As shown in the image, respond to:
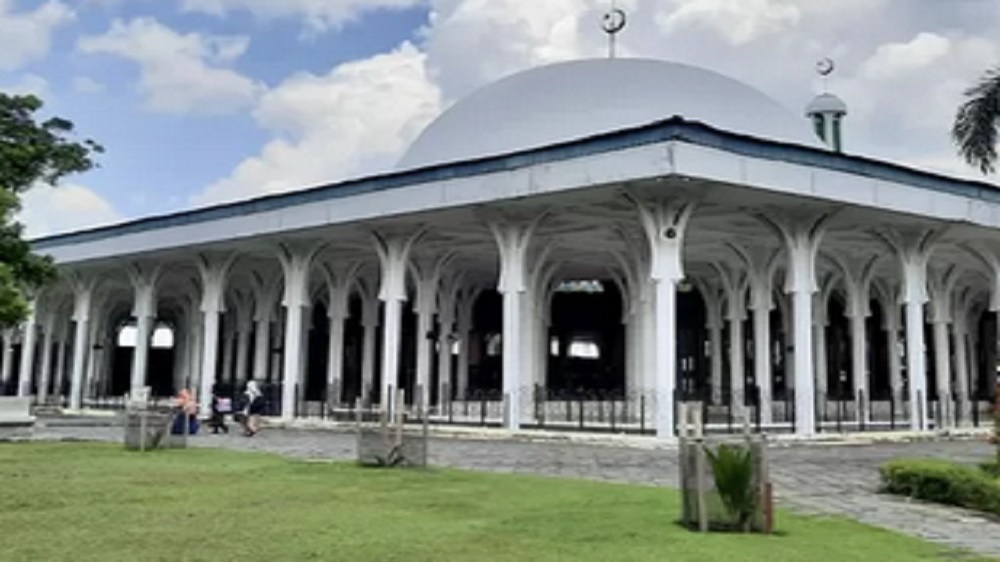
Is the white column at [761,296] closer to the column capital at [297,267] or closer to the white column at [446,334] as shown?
the white column at [446,334]

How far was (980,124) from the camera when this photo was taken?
20406 mm

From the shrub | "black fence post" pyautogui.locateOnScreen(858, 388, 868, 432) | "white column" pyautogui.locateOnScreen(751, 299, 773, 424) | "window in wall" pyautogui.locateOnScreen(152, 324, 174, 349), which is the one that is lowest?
the shrub

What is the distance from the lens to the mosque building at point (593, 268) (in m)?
19.2

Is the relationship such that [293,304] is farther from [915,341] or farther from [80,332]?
[915,341]

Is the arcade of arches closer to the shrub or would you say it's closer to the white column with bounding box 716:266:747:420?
the white column with bounding box 716:266:747:420

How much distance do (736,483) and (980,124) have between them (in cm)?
1590

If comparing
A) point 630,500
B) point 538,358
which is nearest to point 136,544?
point 630,500

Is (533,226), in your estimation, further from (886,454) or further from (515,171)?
(886,454)

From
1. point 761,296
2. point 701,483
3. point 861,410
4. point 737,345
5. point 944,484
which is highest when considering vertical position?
point 761,296

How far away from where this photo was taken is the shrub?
10.3 m

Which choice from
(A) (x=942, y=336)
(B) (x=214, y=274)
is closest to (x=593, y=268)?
(A) (x=942, y=336)

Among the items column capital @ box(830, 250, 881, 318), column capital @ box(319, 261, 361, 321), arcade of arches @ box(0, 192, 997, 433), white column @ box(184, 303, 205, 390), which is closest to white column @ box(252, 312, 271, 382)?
arcade of arches @ box(0, 192, 997, 433)

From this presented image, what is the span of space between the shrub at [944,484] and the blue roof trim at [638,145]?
25.8ft

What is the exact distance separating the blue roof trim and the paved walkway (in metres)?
5.79
